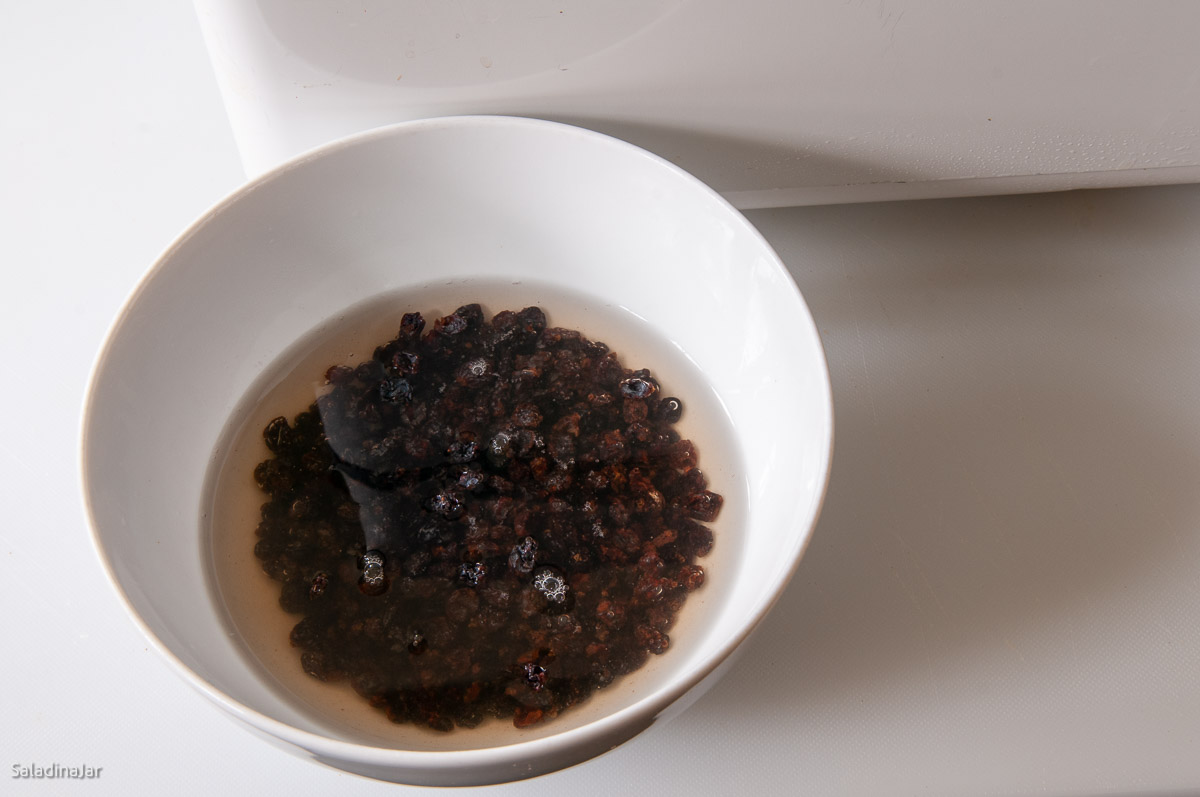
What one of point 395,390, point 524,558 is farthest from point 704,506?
point 395,390

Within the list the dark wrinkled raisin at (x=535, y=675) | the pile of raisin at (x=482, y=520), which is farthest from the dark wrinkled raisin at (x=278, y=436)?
the dark wrinkled raisin at (x=535, y=675)

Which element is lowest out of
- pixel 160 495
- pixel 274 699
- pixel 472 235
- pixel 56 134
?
pixel 274 699

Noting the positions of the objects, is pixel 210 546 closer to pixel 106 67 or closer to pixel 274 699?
pixel 274 699

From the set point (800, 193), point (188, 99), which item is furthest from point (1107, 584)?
point (188, 99)

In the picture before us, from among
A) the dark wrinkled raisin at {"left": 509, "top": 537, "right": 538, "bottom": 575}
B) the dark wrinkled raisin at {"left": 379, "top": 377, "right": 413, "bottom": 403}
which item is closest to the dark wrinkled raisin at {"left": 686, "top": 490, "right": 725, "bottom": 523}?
the dark wrinkled raisin at {"left": 509, "top": 537, "right": 538, "bottom": 575}

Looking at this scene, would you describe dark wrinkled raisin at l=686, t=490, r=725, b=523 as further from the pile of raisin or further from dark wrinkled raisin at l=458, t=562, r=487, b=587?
dark wrinkled raisin at l=458, t=562, r=487, b=587

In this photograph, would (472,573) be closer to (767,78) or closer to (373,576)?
(373,576)
